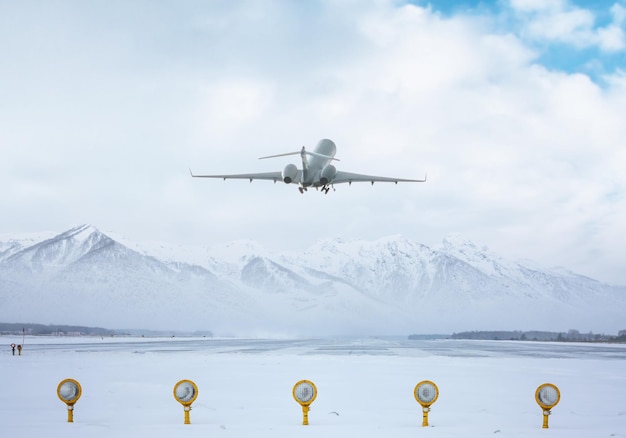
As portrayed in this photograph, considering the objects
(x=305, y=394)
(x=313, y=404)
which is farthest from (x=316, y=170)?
Answer: (x=305, y=394)

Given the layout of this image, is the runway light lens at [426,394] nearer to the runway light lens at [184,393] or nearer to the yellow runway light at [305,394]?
the yellow runway light at [305,394]

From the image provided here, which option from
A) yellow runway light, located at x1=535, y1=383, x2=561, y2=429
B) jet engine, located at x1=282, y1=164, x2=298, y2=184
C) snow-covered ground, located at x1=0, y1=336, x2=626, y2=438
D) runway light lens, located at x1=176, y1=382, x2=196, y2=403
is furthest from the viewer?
jet engine, located at x1=282, y1=164, x2=298, y2=184

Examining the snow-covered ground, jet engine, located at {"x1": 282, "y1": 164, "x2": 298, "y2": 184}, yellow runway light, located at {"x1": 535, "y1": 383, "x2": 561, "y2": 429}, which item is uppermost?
jet engine, located at {"x1": 282, "y1": 164, "x2": 298, "y2": 184}

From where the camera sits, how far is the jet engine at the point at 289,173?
123ft

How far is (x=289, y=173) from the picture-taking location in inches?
1483

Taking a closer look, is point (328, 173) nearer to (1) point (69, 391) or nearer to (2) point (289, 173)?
(2) point (289, 173)

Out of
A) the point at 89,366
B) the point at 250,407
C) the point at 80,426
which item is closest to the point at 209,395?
the point at 250,407

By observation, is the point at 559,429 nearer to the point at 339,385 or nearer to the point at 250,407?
the point at 250,407

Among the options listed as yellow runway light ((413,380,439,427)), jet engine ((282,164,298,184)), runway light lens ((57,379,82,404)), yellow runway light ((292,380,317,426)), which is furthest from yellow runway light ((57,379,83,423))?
jet engine ((282,164,298,184))

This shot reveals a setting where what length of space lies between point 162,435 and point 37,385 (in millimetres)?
15022

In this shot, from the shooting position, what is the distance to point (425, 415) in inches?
619

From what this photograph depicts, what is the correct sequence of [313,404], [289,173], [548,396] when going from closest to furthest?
[548,396]
[313,404]
[289,173]

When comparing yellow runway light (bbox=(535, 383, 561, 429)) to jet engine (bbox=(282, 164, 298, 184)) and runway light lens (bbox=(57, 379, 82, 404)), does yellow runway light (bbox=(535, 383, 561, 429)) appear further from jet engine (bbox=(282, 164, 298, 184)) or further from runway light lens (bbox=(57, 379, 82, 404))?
jet engine (bbox=(282, 164, 298, 184))

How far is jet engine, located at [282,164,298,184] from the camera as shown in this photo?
37.5m
